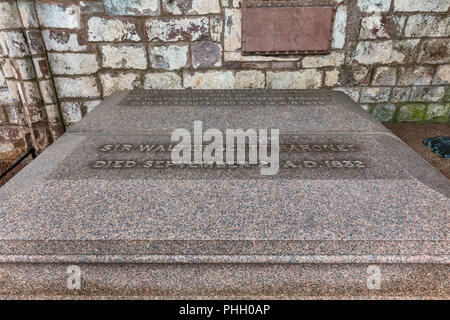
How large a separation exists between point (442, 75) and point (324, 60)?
1.21m

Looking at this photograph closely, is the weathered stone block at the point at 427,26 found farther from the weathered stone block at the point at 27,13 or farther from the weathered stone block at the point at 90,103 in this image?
the weathered stone block at the point at 27,13

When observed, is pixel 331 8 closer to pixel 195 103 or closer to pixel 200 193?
pixel 195 103

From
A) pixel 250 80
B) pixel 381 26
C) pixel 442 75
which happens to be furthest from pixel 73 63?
pixel 442 75

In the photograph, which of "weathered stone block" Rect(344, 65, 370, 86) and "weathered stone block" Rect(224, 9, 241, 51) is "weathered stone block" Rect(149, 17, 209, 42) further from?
"weathered stone block" Rect(344, 65, 370, 86)

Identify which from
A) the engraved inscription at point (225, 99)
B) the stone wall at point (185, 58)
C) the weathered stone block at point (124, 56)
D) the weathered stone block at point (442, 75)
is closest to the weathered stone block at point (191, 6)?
the stone wall at point (185, 58)

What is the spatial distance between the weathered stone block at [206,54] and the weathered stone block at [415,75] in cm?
181

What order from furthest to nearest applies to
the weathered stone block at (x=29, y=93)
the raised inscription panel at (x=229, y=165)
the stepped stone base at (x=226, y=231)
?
1. the weathered stone block at (x=29, y=93)
2. the raised inscription panel at (x=229, y=165)
3. the stepped stone base at (x=226, y=231)

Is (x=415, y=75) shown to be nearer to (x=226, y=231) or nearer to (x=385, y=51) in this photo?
(x=385, y=51)

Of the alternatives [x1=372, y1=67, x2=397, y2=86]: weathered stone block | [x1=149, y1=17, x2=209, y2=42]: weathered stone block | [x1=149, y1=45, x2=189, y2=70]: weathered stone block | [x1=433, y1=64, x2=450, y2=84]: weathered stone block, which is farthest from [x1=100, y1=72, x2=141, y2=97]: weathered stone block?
[x1=433, y1=64, x2=450, y2=84]: weathered stone block

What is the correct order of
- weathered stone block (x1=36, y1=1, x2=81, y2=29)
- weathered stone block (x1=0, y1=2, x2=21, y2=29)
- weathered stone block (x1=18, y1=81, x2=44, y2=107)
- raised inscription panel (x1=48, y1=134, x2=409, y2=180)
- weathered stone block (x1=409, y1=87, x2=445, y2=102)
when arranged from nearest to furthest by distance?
raised inscription panel (x1=48, y1=134, x2=409, y2=180), weathered stone block (x1=0, y1=2, x2=21, y2=29), weathered stone block (x1=36, y1=1, x2=81, y2=29), weathered stone block (x1=18, y1=81, x2=44, y2=107), weathered stone block (x1=409, y1=87, x2=445, y2=102)

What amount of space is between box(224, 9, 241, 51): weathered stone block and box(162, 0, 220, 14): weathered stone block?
0.39 feet

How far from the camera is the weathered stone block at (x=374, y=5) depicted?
102 inches

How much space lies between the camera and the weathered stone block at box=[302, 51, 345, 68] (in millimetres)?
2815
